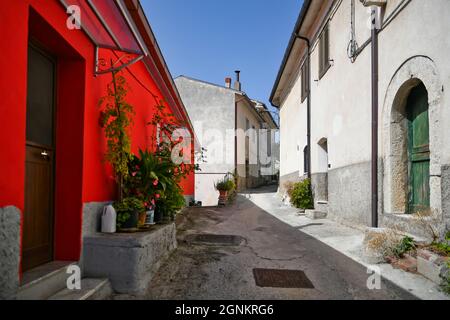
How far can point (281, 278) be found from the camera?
145 inches

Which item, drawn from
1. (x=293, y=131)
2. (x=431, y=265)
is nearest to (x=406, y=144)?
(x=431, y=265)

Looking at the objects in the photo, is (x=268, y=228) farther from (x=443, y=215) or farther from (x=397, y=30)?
(x=397, y=30)

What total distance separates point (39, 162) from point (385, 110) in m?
4.94

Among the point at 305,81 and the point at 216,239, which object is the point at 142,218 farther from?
the point at 305,81

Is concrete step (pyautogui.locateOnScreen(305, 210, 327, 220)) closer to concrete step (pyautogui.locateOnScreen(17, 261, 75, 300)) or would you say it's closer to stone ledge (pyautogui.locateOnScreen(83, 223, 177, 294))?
stone ledge (pyautogui.locateOnScreen(83, 223, 177, 294))

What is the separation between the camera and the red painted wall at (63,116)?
2051 millimetres

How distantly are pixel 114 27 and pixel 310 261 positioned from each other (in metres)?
3.64

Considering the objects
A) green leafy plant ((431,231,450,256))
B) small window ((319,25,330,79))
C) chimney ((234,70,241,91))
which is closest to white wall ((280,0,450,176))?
small window ((319,25,330,79))

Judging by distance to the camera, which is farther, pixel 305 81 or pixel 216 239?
pixel 305 81

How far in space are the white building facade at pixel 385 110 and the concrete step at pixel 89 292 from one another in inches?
139

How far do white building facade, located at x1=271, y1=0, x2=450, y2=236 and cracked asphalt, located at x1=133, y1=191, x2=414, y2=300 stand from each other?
116 cm

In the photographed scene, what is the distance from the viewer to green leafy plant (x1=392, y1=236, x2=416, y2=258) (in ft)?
12.8
